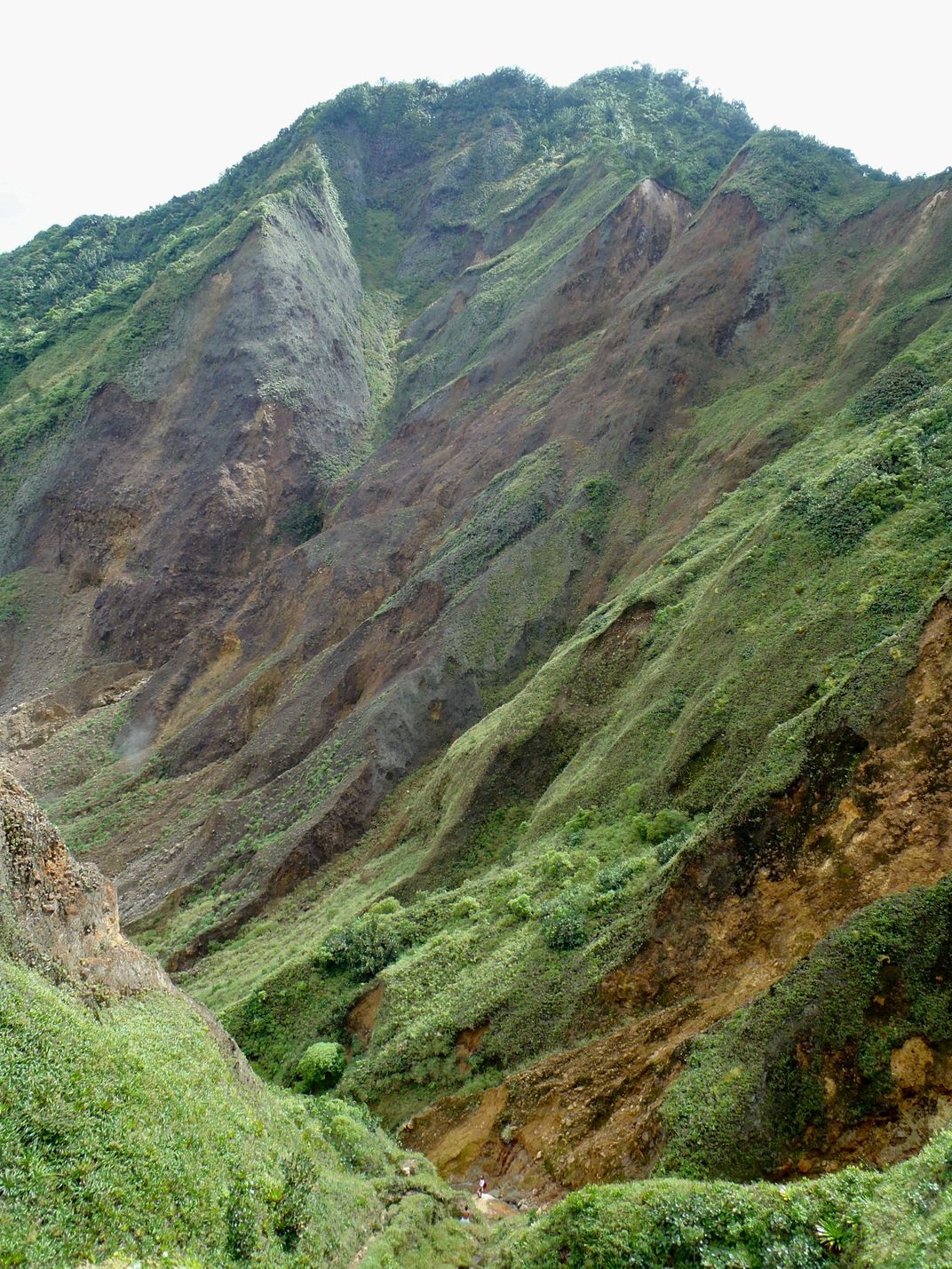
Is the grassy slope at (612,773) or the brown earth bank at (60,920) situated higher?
the brown earth bank at (60,920)

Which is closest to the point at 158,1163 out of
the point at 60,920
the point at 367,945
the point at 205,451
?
the point at 60,920

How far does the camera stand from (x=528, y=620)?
2877cm

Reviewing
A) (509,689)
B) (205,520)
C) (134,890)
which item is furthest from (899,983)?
(205,520)

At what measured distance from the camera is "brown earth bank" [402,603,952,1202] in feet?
35.6

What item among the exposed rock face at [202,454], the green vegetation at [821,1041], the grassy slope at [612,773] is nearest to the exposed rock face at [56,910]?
the grassy slope at [612,773]

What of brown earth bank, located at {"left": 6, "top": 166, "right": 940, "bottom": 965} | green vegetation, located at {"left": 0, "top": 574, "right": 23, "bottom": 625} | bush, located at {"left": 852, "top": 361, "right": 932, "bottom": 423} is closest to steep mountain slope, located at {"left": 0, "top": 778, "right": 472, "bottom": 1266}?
brown earth bank, located at {"left": 6, "top": 166, "right": 940, "bottom": 965}

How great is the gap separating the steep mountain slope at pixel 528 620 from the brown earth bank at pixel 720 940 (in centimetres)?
6

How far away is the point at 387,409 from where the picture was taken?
52750 mm

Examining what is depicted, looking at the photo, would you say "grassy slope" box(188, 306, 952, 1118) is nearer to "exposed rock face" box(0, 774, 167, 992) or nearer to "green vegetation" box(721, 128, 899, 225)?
"exposed rock face" box(0, 774, 167, 992)

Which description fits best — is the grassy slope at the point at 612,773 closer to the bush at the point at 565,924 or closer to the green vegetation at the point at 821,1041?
the bush at the point at 565,924

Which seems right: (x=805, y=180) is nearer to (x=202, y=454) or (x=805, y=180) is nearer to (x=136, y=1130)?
(x=202, y=454)

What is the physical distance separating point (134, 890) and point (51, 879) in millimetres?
16756

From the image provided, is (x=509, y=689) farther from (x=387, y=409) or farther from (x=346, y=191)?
(x=346, y=191)

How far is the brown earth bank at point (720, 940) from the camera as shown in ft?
35.6
